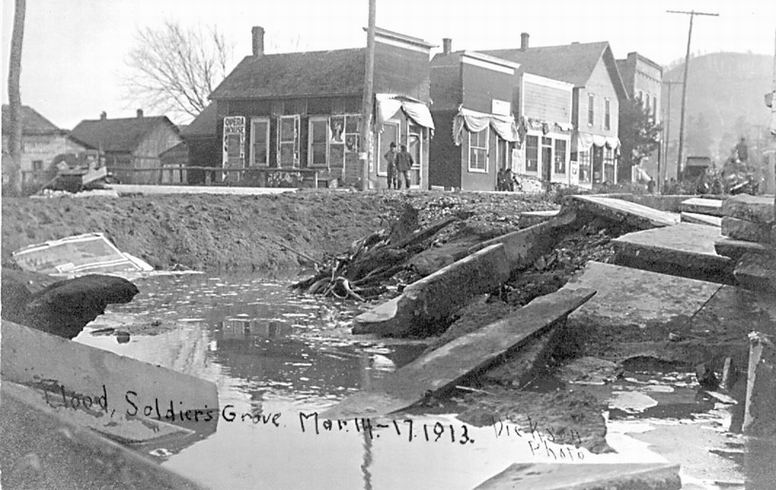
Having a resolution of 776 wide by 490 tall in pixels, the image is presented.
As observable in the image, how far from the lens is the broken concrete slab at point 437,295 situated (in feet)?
10.7

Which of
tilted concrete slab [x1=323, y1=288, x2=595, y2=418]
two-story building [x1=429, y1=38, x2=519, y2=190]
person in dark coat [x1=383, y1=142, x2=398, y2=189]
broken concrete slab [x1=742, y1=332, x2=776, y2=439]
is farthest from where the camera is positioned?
person in dark coat [x1=383, y1=142, x2=398, y2=189]

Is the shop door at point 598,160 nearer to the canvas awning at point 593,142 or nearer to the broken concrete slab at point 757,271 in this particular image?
the canvas awning at point 593,142

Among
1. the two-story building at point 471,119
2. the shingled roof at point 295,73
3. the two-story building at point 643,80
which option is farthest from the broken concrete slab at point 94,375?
the two-story building at point 643,80

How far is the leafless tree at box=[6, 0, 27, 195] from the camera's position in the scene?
2754mm

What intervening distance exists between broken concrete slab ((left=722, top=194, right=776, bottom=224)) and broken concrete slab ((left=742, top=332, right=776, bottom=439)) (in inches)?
17.5

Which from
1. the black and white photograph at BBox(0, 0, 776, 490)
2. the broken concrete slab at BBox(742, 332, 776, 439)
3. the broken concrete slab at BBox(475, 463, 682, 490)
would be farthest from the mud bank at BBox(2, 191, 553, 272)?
the broken concrete slab at BBox(475, 463, 682, 490)

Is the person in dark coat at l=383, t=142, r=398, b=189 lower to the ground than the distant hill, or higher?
lower

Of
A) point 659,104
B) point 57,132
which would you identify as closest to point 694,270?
point 659,104

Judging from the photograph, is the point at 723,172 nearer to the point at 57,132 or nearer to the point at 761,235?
the point at 761,235

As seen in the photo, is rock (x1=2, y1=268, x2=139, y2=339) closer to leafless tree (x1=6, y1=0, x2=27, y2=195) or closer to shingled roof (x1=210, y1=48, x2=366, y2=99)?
leafless tree (x1=6, y1=0, x2=27, y2=195)

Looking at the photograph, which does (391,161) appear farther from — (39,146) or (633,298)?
(39,146)

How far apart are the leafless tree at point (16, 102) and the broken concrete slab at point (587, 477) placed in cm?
184

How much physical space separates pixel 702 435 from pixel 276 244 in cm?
204

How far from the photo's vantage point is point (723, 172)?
311cm
